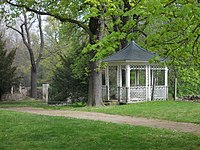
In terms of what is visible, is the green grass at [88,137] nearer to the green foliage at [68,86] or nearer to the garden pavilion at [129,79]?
the garden pavilion at [129,79]

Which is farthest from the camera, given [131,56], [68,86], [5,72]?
[5,72]

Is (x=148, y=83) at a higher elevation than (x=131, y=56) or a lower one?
lower

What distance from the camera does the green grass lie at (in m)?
8.45

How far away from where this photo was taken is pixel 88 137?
9.62 metres

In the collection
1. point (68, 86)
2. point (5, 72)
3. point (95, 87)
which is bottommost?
point (95, 87)

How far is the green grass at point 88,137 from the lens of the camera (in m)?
8.45

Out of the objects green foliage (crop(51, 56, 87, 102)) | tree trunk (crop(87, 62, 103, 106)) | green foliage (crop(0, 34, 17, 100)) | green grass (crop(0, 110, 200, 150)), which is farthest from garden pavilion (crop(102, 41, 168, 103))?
green grass (crop(0, 110, 200, 150))

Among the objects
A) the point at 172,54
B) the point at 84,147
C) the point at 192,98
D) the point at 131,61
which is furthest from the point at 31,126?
the point at 192,98

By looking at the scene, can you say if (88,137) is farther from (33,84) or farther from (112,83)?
(33,84)

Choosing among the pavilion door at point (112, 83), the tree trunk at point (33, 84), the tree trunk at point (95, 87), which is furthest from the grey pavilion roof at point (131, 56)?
the tree trunk at point (33, 84)

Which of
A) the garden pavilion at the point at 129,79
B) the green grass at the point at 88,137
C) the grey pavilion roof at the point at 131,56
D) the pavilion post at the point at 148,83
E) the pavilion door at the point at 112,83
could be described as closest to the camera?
the green grass at the point at 88,137

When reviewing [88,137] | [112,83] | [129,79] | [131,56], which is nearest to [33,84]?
[112,83]

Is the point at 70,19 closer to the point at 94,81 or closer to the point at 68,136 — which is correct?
the point at 94,81

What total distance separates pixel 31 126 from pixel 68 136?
251 centimetres
